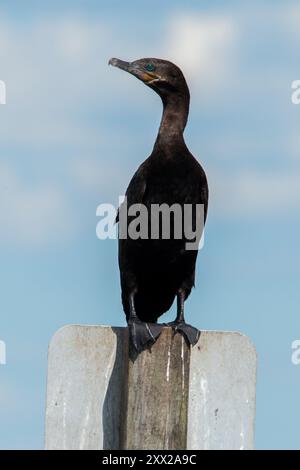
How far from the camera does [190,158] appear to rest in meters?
7.45

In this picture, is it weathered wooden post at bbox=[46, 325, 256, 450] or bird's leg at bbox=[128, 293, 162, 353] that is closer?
weathered wooden post at bbox=[46, 325, 256, 450]

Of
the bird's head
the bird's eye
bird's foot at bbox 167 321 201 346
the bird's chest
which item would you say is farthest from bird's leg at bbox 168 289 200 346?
the bird's eye

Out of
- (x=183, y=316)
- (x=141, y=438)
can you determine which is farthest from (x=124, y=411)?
(x=183, y=316)

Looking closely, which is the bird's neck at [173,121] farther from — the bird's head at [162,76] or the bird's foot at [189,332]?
the bird's foot at [189,332]

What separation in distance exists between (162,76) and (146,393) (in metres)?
2.86

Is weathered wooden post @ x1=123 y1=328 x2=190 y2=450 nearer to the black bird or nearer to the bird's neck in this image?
the black bird

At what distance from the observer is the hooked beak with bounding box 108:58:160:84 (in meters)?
7.37

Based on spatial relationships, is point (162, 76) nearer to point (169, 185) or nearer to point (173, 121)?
point (173, 121)

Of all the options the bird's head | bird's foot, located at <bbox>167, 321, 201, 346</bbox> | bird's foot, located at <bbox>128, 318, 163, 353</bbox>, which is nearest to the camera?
bird's foot, located at <bbox>128, 318, 163, 353</bbox>

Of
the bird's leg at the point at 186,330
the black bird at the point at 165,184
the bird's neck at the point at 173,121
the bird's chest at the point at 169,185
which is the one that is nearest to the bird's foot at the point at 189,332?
the bird's leg at the point at 186,330

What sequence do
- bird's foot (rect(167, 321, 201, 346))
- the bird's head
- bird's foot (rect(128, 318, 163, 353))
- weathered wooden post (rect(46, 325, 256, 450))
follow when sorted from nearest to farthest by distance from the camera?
1. weathered wooden post (rect(46, 325, 256, 450))
2. bird's foot (rect(128, 318, 163, 353))
3. bird's foot (rect(167, 321, 201, 346))
4. the bird's head

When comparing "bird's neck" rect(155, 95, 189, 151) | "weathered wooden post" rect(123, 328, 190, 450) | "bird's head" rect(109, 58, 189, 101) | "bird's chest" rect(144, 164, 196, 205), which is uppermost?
"bird's head" rect(109, 58, 189, 101)
